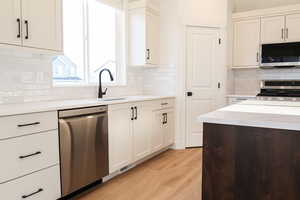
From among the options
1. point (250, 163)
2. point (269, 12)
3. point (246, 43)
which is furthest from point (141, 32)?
point (250, 163)

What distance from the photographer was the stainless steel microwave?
4.01m

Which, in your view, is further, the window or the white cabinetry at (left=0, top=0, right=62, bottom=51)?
the window

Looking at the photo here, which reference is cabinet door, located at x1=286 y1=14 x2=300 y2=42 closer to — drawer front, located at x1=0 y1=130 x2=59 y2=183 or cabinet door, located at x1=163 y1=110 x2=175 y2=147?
cabinet door, located at x1=163 y1=110 x2=175 y2=147

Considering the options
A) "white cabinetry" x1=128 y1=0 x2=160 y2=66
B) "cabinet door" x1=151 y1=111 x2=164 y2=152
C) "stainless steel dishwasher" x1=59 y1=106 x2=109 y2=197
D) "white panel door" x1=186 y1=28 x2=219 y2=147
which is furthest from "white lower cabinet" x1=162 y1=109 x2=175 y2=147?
"stainless steel dishwasher" x1=59 y1=106 x2=109 y2=197

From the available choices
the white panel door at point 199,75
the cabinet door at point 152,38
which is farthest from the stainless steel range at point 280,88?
the cabinet door at point 152,38

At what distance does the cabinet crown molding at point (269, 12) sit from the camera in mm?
4121

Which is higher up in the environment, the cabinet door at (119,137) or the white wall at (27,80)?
the white wall at (27,80)

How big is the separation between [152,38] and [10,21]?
241 cm

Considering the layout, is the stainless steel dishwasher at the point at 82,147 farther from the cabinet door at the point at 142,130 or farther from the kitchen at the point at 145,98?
the cabinet door at the point at 142,130

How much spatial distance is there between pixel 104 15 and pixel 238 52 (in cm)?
269

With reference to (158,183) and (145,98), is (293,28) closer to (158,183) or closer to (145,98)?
(145,98)

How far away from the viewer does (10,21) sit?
191 cm

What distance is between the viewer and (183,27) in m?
4.02

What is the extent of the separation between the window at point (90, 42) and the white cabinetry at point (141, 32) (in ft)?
0.54
